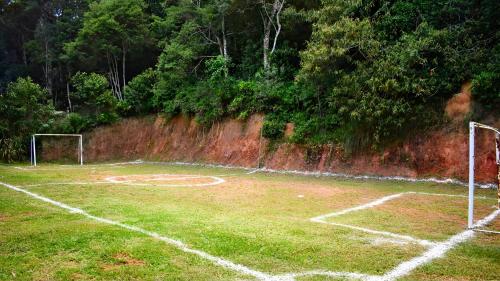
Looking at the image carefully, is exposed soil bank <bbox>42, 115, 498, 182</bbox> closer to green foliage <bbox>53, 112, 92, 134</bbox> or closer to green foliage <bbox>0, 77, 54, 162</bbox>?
green foliage <bbox>53, 112, 92, 134</bbox>

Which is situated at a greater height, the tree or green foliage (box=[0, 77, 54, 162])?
the tree

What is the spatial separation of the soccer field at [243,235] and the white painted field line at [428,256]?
0.05 ft

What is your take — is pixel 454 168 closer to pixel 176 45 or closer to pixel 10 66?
pixel 176 45

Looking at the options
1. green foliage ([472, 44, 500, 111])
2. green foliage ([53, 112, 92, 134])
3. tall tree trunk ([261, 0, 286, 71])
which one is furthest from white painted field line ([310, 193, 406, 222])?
green foliage ([53, 112, 92, 134])

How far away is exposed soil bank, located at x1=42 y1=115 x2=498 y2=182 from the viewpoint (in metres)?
15.0

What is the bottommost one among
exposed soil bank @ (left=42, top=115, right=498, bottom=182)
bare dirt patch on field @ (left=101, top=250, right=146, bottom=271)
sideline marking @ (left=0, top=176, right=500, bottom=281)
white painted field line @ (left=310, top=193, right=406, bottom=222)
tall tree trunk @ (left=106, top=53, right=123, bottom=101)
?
white painted field line @ (left=310, top=193, right=406, bottom=222)

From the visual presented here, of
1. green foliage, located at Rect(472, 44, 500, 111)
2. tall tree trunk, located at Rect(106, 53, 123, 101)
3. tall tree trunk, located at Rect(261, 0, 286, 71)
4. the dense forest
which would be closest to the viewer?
green foliage, located at Rect(472, 44, 500, 111)

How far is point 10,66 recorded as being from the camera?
38.4 m

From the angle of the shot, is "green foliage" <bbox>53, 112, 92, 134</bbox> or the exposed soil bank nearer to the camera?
the exposed soil bank

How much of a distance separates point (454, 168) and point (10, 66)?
40.2 metres

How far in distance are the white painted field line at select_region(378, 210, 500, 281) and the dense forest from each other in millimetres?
9175

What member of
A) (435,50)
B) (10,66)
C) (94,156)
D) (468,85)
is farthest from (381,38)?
(10,66)

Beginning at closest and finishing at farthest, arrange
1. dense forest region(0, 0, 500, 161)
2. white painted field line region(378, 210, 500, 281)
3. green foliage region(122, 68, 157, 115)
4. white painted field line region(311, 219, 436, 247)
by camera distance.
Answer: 1. white painted field line region(378, 210, 500, 281)
2. white painted field line region(311, 219, 436, 247)
3. dense forest region(0, 0, 500, 161)
4. green foliage region(122, 68, 157, 115)

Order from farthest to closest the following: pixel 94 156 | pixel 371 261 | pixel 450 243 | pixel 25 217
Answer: pixel 94 156 → pixel 25 217 → pixel 450 243 → pixel 371 261
